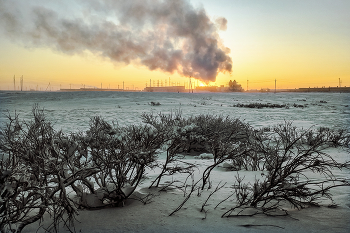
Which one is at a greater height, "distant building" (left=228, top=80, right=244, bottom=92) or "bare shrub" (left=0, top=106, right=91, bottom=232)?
"distant building" (left=228, top=80, right=244, bottom=92)

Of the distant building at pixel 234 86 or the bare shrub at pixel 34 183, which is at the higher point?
the distant building at pixel 234 86

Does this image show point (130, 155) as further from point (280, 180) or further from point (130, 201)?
point (280, 180)

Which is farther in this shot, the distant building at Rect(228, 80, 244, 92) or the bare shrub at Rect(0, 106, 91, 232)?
the distant building at Rect(228, 80, 244, 92)

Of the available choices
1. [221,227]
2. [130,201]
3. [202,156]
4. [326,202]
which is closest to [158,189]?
[130,201]

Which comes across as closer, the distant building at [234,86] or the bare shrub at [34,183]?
the bare shrub at [34,183]

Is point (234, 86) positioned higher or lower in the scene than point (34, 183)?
higher

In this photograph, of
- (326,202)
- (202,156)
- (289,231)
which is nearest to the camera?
(289,231)

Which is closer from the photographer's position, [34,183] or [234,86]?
[34,183]

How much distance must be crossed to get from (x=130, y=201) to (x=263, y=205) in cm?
151

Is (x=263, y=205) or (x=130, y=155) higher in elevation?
(x=130, y=155)

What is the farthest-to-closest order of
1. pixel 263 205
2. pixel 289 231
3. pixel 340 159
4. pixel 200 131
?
pixel 200 131 → pixel 340 159 → pixel 263 205 → pixel 289 231

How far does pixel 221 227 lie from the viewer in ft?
8.47

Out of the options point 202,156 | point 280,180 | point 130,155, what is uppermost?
point 130,155

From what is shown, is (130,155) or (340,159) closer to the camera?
(130,155)
